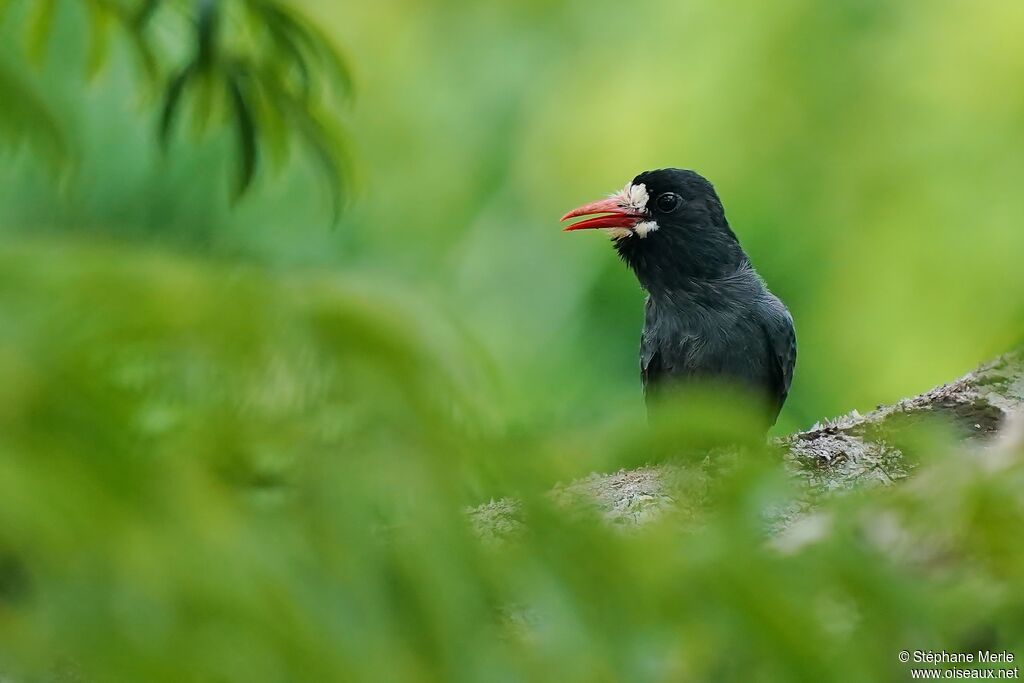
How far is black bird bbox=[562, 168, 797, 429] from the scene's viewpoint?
325 centimetres

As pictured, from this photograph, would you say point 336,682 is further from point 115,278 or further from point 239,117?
point 239,117

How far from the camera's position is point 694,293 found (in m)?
3.32

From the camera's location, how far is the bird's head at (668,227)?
3355 millimetres

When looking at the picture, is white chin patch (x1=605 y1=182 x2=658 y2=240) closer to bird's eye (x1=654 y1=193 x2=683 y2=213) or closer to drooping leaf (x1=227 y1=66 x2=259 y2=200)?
bird's eye (x1=654 y1=193 x2=683 y2=213)

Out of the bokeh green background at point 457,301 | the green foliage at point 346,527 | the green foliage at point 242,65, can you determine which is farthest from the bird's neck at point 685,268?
the green foliage at point 346,527

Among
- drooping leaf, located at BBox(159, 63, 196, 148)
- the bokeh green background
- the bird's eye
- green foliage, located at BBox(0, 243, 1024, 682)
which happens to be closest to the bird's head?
the bird's eye

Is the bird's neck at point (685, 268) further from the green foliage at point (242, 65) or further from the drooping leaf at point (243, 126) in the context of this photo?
the drooping leaf at point (243, 126)

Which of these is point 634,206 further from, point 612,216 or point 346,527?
point 346,527

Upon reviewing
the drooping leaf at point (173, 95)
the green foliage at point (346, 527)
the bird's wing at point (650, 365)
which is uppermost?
the drooping leaf at point (173, 95)

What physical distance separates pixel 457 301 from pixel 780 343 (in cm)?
106

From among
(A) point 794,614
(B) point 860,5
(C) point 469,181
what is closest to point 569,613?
(A) point 794,614

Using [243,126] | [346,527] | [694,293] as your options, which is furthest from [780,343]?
[346,527]

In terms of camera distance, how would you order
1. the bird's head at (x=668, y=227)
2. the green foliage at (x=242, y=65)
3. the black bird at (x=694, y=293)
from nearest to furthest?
the green foliage at (x=242, y=65)
the black bird at (x=694, y=293)
the bird's head at (x=668, y=227)

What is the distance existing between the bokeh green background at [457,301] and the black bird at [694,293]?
20cm
